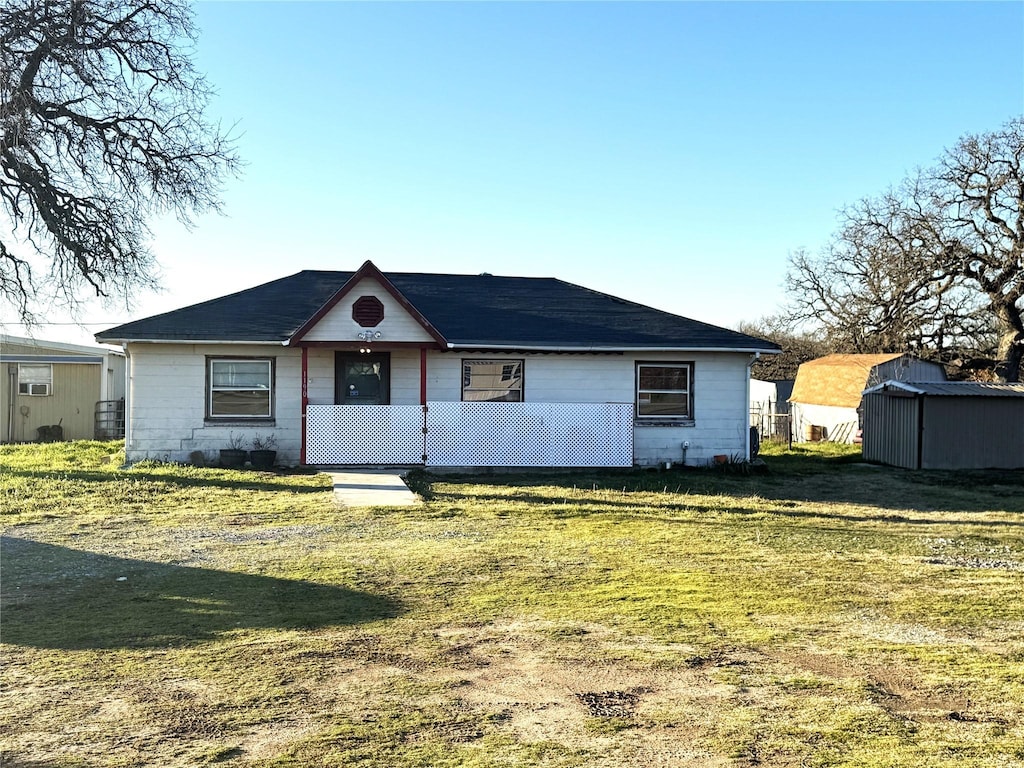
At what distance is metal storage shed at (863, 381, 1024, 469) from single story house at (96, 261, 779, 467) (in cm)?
472

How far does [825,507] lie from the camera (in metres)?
13.7

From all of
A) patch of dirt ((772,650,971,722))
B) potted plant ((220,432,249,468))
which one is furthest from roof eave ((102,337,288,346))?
patch of dirt ((772,650,971,722))

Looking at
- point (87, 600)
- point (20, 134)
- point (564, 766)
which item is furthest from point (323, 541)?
point (20, 134)

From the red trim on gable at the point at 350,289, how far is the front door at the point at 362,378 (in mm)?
1458

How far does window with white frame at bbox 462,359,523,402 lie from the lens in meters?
19.0

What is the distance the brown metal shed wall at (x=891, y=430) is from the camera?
21109 mm

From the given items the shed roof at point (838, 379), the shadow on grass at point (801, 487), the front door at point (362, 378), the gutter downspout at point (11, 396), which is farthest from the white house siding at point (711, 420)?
the gutter downspout at point (11, 396)

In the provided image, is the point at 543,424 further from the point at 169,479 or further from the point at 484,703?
the point at 484,703

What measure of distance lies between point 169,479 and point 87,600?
8.91m

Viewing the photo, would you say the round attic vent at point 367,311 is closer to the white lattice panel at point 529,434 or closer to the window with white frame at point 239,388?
the white lattice panel at point 529,434

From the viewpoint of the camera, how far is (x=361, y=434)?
17422 mm

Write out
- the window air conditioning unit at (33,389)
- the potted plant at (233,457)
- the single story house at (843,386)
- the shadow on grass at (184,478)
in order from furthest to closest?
the single story house at (843,386) < the window air conditioning unit at (33,389) < the potted plant at (233,457) < the shadow on grass at (184,478)

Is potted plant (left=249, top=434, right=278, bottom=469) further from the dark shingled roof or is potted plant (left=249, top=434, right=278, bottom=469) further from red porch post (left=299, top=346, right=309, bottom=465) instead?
the dark shingled roof

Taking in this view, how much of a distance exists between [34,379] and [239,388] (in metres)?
12.7
